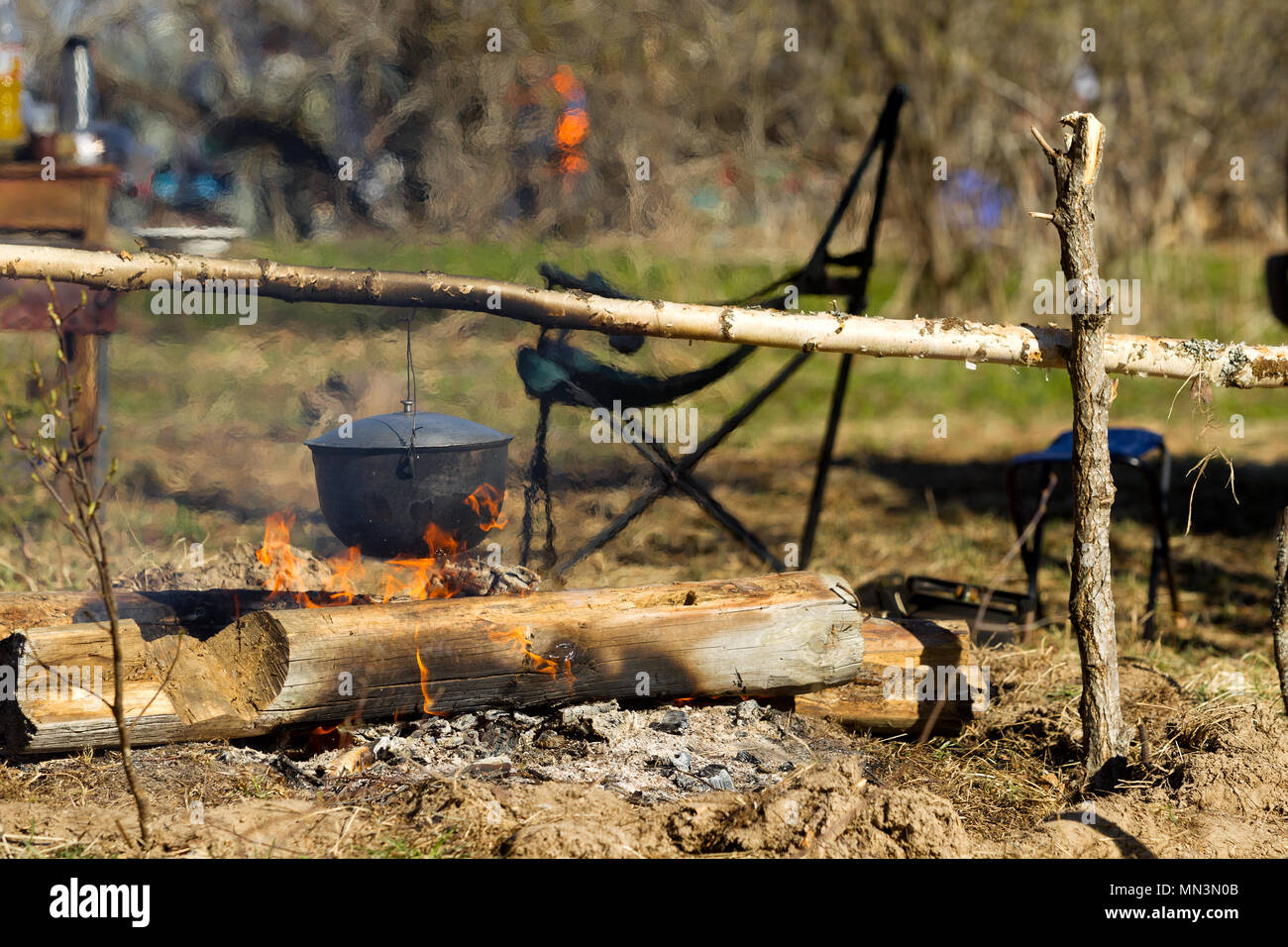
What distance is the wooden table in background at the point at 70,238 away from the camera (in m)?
4.86

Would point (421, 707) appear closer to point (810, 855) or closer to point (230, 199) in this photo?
point (810, 855)

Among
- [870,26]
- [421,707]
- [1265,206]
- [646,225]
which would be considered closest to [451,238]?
[421,707]

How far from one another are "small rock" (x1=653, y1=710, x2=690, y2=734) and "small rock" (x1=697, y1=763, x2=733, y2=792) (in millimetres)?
263

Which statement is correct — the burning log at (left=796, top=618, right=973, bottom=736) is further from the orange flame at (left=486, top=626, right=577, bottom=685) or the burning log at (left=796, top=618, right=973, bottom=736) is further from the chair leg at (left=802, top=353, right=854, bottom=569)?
the chair leg at (left=802, top=353, right=854, bottom=569)

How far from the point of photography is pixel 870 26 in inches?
493

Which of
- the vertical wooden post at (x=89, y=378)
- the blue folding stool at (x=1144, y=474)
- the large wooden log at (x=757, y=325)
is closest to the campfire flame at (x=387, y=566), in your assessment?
the large wooden log at (x=757, y=325)

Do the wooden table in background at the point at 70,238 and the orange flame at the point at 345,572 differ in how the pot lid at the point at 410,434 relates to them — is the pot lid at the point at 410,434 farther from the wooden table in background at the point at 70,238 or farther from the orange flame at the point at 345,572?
the wooden table in background at the point at 70,238

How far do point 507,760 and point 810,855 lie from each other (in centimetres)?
99

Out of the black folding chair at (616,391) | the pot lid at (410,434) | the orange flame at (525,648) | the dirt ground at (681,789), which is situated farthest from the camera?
the black folding chair at (616,391)

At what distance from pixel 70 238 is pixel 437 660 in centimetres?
356

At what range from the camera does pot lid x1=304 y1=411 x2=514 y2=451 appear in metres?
3.71

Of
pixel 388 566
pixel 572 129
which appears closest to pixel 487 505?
pixel 388 566

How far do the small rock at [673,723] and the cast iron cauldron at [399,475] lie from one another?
3.41 feet

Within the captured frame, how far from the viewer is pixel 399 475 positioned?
3729mm
